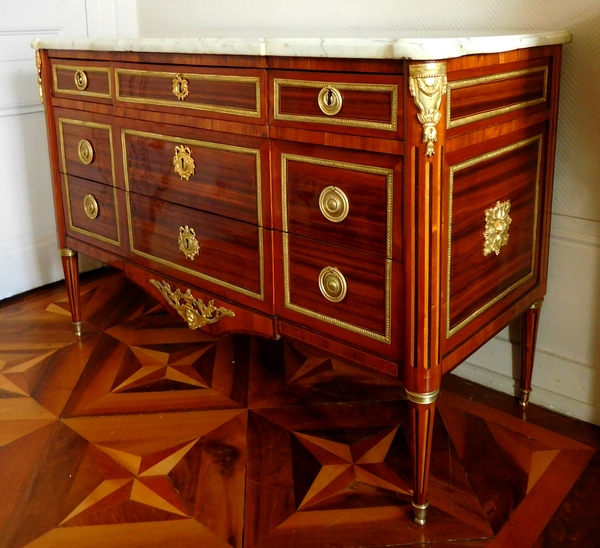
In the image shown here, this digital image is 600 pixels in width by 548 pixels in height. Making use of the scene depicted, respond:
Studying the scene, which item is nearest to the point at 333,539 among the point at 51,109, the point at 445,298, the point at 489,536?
the point at 489,536

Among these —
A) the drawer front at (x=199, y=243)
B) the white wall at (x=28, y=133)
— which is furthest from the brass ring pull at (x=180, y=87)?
the white wall at (x=28, y=133)

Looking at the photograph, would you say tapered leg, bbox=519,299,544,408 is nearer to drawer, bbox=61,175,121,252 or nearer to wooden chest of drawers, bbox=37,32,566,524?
wooden chest of drawers, bbox=37,32,566,524

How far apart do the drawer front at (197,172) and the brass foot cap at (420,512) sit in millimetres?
551

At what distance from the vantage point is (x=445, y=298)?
1.06 meters

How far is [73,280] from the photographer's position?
185 centimetres

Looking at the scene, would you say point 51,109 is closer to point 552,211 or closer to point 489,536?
point 552,211

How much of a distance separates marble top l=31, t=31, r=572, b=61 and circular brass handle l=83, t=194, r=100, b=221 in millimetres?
384

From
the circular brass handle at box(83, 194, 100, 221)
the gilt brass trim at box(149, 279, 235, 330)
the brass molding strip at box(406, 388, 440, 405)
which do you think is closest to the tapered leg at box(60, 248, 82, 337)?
the circular brass handle at box(83, 194, 100, 221)

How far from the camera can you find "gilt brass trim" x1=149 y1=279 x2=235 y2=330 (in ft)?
4.53

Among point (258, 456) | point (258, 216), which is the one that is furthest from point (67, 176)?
point (258, 456)

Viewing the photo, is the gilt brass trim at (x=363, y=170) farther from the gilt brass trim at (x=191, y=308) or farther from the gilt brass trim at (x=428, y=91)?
the gilt brass trim at (x=191, y=308)

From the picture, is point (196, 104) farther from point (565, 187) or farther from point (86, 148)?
point (565, 187)

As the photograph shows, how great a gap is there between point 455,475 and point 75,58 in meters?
1.20

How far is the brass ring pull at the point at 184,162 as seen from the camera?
132cm
